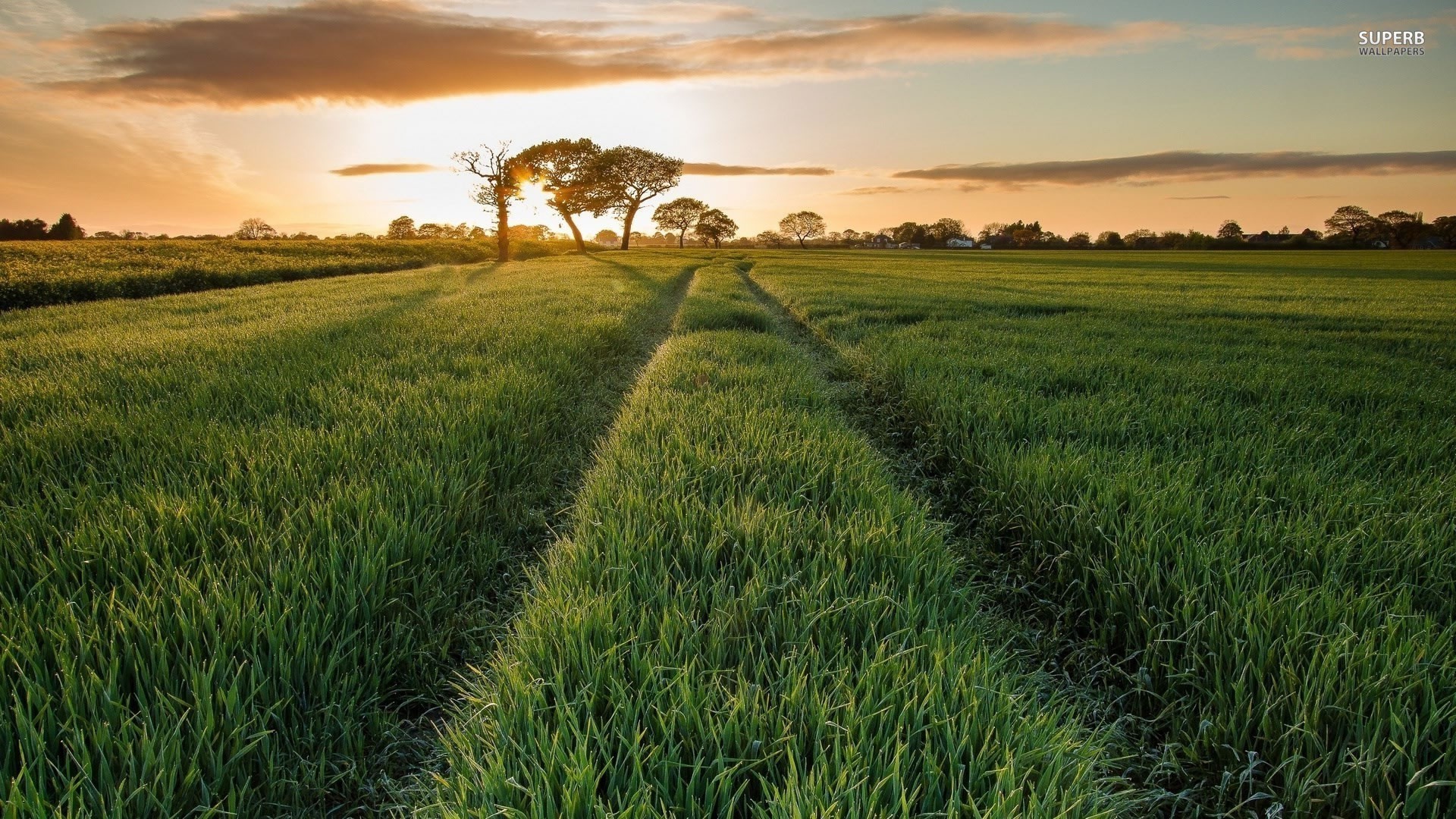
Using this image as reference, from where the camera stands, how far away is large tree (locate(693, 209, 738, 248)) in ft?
340

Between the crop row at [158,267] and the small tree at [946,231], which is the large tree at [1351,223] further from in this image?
the crop row at [158,267]

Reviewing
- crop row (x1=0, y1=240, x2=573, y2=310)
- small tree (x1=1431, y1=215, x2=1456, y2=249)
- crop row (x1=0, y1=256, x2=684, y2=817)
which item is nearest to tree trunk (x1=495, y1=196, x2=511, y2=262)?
crop row (x1=0, y1=240, x2=573, y2=310)

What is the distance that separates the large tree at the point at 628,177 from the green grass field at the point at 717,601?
170ft

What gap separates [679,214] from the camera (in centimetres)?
9538

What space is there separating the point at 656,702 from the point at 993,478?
2.89 m

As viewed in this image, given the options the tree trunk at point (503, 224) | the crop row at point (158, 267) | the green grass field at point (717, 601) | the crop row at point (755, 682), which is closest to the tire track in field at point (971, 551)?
the green grass field at point (717, 601)

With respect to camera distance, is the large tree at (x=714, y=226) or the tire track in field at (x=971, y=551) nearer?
the tire track in field at (x=971, y=551)

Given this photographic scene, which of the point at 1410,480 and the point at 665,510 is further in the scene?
the point at 1410,480

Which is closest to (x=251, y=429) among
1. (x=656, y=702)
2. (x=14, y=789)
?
(x=14, y=789)

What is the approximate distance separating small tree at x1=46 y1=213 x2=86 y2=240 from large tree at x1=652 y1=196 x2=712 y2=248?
63106mm

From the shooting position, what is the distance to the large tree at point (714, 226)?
104 m

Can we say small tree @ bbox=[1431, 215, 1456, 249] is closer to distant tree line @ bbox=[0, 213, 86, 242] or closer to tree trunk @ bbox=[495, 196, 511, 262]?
tree trunk @ bbox=[495, 196, 511, 262]

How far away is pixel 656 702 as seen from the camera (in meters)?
1.60

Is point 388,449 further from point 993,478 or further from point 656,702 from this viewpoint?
point 993,478
